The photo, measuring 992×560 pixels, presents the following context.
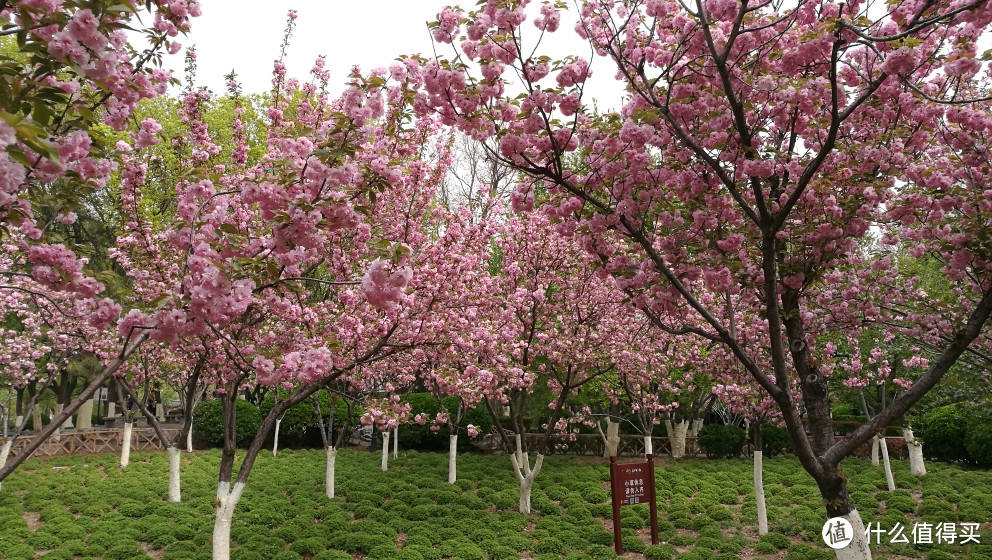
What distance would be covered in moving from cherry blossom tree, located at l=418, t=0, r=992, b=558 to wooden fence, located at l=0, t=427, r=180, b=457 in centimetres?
1588

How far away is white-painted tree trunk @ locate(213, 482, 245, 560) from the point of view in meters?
6.68

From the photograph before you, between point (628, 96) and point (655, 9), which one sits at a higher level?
point (655, 9)

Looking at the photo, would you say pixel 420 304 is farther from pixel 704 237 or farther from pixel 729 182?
A: pixel 729 182

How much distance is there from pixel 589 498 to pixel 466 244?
19.6ft

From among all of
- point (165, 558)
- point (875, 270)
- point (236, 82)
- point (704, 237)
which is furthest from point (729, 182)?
point (165, 558)

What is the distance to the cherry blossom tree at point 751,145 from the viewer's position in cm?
408

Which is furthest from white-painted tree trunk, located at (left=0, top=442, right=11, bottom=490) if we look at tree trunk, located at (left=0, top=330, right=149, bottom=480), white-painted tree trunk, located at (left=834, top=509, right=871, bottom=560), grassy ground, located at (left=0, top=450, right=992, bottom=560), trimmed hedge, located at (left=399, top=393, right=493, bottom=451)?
white-painted tree trunk, located at (left=834, top=509, right=871, bottom=560)

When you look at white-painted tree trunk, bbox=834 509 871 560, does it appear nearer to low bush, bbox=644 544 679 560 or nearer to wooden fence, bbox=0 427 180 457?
low bush, bbox=644 544 679 560

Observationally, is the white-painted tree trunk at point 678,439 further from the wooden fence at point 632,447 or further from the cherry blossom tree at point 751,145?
the cherry blossom tree at point 751,145

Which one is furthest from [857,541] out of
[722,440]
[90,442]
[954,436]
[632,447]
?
[90,442]

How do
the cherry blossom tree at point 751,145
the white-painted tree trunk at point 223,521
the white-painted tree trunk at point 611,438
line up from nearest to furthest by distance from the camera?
the cherry blossom tree at point 751,145, the white-painted tree trunk at point 223,521, the white-painted tree trunk at point 611,438

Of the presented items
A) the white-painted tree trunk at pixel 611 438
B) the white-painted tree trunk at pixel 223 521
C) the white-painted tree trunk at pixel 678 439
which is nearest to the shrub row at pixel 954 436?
the white-painted tree trunk at pixel 678 439

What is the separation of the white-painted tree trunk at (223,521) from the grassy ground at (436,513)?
3.28 ft

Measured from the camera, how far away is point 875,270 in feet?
20.2
